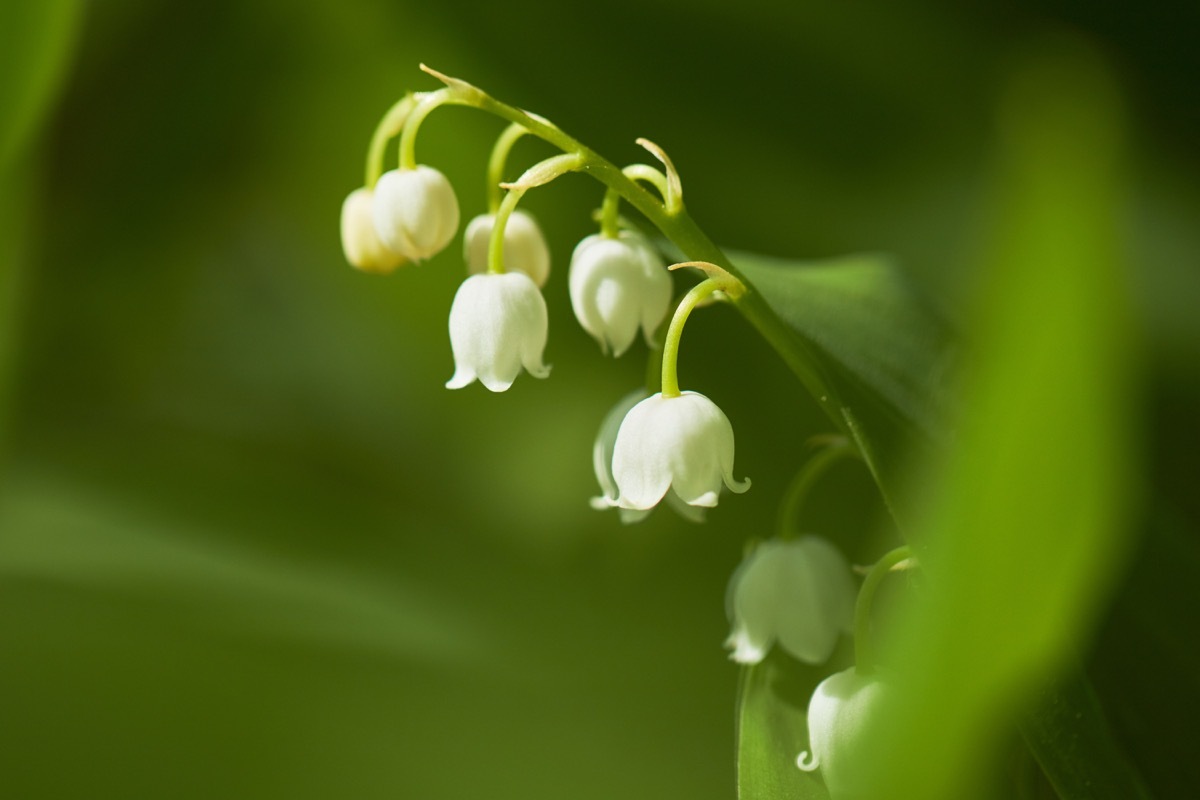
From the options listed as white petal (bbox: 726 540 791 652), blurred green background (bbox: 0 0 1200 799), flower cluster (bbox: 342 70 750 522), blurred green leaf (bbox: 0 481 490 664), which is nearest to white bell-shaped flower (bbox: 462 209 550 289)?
flower cluster (bbox: 342 70 750 522)

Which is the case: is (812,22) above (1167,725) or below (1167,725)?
above

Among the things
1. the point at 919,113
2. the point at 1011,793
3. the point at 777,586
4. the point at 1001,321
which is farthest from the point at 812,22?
the point at 1001,321

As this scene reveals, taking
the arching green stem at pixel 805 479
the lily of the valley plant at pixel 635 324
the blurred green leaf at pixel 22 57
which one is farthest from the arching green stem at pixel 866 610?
the blurred green leaf at pixel 22 57

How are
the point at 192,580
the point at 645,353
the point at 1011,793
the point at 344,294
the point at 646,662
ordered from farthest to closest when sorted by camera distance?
the point at 344,294
the point at 645,353
the point at 646,662
the point at 192,580
the point at 1011,793

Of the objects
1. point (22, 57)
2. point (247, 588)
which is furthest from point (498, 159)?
point (247, 588)

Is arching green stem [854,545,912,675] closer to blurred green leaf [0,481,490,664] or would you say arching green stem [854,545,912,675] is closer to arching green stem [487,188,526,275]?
arching green stem [487,188,526,275]

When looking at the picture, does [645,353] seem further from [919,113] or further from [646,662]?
[919,113]
